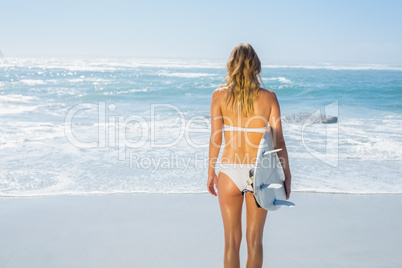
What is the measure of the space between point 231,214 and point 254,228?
0.17m

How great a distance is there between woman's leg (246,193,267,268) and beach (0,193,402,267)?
0.78 meters

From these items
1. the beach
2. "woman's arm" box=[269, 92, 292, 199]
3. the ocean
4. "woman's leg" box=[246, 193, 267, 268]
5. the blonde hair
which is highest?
the blonde hair

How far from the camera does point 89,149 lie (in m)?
7.01

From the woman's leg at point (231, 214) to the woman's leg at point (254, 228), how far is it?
78 mm

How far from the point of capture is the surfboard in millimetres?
2193

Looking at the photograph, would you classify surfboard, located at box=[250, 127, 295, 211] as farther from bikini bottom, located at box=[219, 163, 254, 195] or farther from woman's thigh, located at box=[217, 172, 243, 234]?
woman's thigh, located at box=[217, 172, 243, 234]

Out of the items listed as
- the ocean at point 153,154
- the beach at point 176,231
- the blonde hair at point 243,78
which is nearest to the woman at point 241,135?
the blonde hair at point 243,78

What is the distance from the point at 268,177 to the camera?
2266 mm

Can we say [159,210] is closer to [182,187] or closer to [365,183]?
[182,187]

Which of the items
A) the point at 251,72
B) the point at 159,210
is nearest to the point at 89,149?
the point at 159,210

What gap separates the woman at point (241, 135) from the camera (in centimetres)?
221

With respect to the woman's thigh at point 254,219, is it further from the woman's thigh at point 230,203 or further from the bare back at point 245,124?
the bare back at point 245,124

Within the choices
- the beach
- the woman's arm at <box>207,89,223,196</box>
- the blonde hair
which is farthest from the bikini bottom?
the beach

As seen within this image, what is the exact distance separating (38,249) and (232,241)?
6.43 ft
